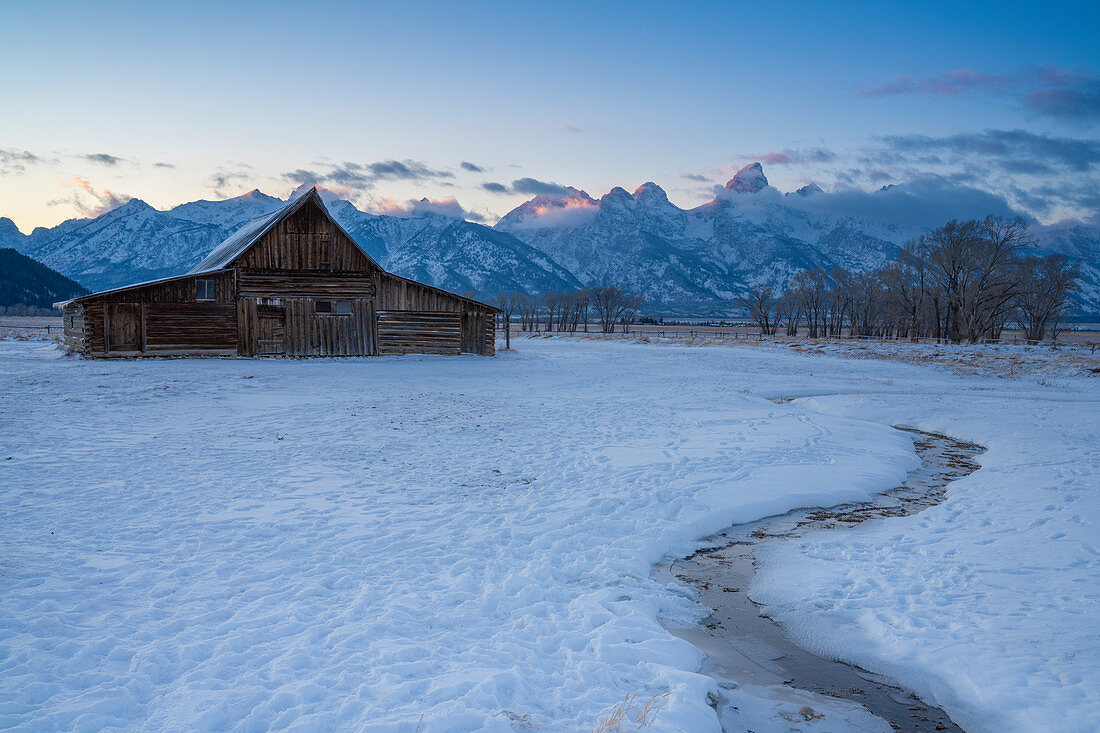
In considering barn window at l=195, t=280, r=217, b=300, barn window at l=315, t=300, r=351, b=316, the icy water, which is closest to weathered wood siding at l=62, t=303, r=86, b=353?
barn window at l=195, t=280, r=217, b=300

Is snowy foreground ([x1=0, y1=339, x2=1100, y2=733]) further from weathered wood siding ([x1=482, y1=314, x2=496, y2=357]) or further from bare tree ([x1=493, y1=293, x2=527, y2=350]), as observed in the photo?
bare tree ([x1=493, y1=293, x2=527, y2=350])

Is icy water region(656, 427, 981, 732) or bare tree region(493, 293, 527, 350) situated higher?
bare tree region(493, 293, 527, 350)

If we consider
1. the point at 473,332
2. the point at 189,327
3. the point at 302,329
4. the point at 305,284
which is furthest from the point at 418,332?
the point at 189,327

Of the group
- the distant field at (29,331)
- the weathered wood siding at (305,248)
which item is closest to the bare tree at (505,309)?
the weathered wood siding at (305,248)

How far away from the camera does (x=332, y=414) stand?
15.3 metres

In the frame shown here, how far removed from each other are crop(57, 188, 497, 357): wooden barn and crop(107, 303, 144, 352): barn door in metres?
0.04

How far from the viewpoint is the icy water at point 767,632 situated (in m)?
4.59

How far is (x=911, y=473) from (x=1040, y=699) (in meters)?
7.80

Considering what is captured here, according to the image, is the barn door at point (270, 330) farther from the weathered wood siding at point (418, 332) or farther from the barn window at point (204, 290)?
the weathered wood siding at point (418, 332)

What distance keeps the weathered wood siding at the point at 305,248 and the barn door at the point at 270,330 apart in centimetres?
211

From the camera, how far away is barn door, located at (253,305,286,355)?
31.5m

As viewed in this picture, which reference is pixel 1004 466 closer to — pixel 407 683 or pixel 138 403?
pixel 407 683

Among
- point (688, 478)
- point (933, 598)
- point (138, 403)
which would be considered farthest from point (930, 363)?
point (138, 403)

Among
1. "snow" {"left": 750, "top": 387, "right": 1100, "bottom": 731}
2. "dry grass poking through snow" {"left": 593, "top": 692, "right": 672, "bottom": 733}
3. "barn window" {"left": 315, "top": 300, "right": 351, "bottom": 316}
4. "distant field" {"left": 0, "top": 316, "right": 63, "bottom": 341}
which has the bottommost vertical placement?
"snow" {"left": 750, "top": 387, "right": 1100, "bottom": 731}
